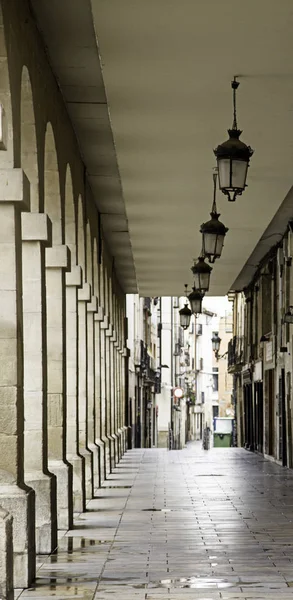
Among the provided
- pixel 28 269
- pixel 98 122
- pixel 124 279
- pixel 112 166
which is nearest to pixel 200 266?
pixel 112 166

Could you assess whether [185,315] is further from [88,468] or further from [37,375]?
[37,375]

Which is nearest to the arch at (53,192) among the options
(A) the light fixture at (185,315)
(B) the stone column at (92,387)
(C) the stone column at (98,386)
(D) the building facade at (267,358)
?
(B) the stone column at (92,387)

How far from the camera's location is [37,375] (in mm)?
11070

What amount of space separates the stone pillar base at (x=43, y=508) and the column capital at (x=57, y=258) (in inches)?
101

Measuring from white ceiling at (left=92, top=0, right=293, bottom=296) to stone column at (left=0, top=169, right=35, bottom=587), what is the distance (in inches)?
71.7

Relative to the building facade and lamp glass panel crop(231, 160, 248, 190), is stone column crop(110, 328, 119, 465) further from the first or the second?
lamp glass panel crop(231, 160, 248, 190)

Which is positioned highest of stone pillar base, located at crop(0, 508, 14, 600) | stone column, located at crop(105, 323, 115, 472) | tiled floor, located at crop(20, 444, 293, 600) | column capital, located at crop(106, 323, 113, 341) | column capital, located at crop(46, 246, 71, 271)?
column capital, located at crop(106, 323, 113, 341)

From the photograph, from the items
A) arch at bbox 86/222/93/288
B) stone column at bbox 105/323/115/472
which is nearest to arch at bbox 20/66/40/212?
arch at bbox 86/222/93/288

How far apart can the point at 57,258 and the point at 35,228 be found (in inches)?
82.2

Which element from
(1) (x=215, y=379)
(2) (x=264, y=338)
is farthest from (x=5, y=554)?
(1) (x=215, y=379)

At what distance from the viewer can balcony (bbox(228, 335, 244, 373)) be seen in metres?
39.9

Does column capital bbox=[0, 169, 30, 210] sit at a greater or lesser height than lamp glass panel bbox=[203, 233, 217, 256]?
lesser

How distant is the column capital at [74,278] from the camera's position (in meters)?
15.1

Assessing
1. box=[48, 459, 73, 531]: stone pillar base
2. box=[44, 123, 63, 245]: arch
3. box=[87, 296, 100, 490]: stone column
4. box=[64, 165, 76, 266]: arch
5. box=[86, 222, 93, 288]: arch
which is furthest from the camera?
box=[87, 296, 100, 490]: stone column
